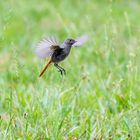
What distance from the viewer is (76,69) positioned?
21.8ft

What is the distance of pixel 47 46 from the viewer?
12.3 ft

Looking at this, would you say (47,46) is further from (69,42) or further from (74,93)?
(74,93)

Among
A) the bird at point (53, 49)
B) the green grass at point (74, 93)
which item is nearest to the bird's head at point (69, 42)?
the bird at point (53, 49)

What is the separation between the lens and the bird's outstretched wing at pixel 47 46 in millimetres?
3736

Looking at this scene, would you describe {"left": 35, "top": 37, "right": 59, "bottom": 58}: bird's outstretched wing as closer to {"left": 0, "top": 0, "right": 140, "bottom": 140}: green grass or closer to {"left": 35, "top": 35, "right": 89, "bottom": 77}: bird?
{"left": 35, "top": 35, "right": 89, "bottom": 77}: bird

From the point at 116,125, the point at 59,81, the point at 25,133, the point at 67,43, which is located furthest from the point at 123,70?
the point at 67,43

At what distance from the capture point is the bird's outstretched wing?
12.3 ft

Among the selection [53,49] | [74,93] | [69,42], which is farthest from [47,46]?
[74,93]

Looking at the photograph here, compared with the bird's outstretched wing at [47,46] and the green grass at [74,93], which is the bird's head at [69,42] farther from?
the green grass at [74,93]

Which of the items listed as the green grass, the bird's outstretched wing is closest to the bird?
the bird's outstretched wing

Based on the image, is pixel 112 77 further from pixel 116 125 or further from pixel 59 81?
pixel 116 125

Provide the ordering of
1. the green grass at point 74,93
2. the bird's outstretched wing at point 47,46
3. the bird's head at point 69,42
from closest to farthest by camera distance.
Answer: the bird's outstretched wing at point 47,46
the bird's head at point 69,42
the green grass at point 74,93

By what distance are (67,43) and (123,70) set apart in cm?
282

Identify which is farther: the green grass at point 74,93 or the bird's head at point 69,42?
the green grass at point 74,93
